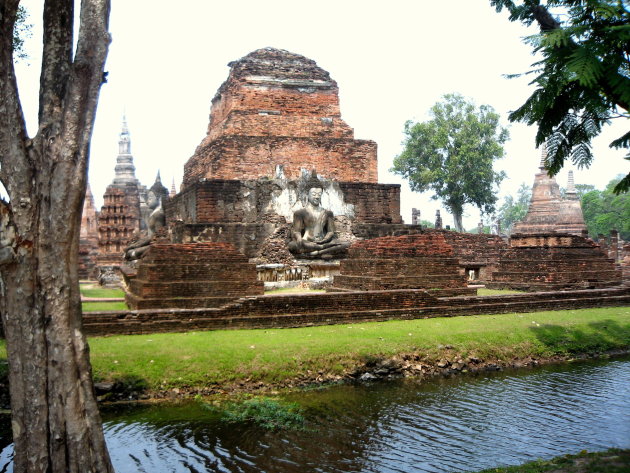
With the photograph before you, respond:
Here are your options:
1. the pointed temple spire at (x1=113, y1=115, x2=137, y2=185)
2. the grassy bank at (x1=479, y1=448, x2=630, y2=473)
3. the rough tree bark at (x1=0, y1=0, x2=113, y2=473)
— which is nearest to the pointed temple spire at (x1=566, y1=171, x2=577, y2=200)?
the pointed temple spire at (x1=113, y1=115, x2=137, y2=185)

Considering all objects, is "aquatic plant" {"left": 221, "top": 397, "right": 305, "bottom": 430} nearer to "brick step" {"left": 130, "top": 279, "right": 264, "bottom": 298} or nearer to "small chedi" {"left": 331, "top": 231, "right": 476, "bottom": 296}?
"brick step" {"left": 130, "top": 279, "right": 264, "bottom": 298}

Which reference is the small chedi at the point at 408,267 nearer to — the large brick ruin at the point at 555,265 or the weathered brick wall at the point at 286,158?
the large brick ruin at the point at 555,265

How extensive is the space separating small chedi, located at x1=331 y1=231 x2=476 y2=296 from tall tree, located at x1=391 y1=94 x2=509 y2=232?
25.7 meters

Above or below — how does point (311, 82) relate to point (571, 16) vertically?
Result: above

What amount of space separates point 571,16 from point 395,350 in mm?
5384

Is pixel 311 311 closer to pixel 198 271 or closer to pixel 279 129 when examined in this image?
pixel 198 271

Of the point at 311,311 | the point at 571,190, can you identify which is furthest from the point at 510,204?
the point at 311,311

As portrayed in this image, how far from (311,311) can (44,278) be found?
7033 millimetres

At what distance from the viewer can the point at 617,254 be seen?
96.6 feet

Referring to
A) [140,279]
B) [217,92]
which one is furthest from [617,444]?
[217,92]

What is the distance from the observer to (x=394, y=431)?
23.2 feet

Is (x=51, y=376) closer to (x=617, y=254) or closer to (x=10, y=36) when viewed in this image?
(x=10, y=36)

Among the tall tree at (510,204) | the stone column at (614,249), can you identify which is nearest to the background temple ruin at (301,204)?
the stone column at (614,249)

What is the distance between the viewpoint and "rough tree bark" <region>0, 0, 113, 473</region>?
446 cm
